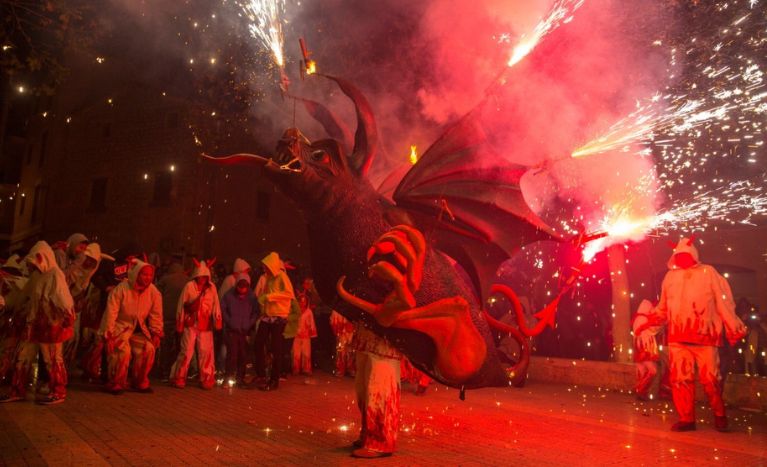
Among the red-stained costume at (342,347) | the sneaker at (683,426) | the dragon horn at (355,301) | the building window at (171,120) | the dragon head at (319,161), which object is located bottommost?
the sneaker at (683,426)

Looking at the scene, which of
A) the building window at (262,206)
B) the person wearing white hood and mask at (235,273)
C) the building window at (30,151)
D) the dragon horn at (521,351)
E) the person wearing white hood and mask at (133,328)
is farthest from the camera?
the building window at (30,151)

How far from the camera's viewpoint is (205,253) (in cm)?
2258

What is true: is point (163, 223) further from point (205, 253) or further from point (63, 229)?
point (63, 229)

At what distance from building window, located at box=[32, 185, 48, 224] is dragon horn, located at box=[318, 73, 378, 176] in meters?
28.2

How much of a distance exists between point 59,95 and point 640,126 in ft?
92.7

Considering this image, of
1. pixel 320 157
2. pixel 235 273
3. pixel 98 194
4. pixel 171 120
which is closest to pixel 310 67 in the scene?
pixel 320 157

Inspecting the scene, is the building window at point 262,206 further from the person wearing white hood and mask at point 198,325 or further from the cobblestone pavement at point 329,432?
the cobblestone pavement at point 329,432

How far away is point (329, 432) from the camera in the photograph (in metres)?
5.34

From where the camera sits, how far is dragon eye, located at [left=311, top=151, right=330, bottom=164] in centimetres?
440

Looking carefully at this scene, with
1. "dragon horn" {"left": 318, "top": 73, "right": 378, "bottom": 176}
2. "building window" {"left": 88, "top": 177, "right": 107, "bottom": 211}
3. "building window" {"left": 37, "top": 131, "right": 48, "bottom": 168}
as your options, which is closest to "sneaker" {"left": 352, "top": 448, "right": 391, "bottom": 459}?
"dragon horn" {"left": 318, "top": 73, "right": 378, "bottom": 176}

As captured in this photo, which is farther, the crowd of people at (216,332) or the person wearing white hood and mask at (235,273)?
the person wearing white hood and mask at (235,273)

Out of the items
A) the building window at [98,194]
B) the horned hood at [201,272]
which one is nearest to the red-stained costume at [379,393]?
the horned hood at [201,272]

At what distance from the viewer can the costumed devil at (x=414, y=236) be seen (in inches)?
162

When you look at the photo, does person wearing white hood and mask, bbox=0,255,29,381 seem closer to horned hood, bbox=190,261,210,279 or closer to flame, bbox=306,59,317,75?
horned hood, bbox=190,261,210,279
